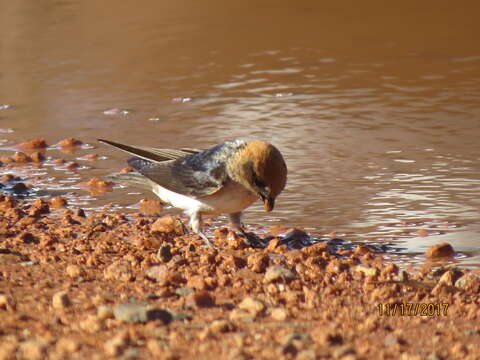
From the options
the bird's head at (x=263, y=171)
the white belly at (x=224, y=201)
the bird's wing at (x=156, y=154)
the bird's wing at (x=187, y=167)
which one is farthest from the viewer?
the bird's wing at (x=156, y=154)

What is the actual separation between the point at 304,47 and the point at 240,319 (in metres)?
8.24

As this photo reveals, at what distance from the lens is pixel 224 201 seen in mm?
6062

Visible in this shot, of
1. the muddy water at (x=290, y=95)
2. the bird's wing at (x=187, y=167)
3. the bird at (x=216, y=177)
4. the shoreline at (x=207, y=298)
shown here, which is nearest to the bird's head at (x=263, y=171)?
the bird at (x=216, y=177)

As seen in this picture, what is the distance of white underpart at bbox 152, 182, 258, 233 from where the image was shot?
5996mm

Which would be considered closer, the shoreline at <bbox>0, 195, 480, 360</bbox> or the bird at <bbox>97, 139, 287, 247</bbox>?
the shoreline at <bbox>0, 195, 480, 360</bbox>

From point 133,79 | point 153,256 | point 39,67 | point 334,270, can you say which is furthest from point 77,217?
point 39,67

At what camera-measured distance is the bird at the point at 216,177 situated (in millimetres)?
5758

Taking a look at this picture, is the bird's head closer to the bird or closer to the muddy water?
the bird

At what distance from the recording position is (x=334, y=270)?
17.6 ft

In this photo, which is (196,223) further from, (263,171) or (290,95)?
(290,95)
